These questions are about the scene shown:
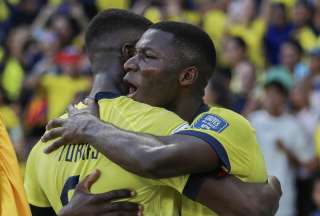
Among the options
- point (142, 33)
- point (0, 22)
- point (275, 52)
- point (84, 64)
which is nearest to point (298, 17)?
point (275, 52)

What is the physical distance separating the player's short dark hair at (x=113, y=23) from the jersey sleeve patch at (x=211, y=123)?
0.74 m

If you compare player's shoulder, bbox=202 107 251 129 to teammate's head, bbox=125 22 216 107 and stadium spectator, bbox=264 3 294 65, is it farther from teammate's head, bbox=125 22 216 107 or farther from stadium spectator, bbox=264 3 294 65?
stadium spectator, bbox=264 3 294 65

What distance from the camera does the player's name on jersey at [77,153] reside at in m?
4.24

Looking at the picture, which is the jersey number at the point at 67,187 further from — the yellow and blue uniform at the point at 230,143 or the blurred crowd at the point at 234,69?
the blurred crowd at the point at 234,69

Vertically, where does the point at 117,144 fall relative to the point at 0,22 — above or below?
above

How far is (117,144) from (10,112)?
7.56 meters

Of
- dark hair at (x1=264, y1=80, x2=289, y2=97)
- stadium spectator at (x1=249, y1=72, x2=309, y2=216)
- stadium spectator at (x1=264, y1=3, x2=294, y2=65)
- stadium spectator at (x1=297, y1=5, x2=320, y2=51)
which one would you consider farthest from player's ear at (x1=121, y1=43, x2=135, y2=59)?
stadium spectator at (x1=264, y1=3, x2=294, y2=65)

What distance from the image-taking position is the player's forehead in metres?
4.29

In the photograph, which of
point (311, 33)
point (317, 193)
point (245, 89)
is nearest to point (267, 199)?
point (317, 193)

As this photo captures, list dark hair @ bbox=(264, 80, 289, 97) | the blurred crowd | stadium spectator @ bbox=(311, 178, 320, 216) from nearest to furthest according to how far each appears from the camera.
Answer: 1. stadium spectator @ bbox=(311, 178, 320, 216)
2. the blurred crowd
3. dark hair @ bbox=(264, 80, 289, 97)

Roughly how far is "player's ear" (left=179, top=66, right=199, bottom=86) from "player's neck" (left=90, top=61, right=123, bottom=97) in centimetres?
39

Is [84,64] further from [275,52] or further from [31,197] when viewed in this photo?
[31,197]

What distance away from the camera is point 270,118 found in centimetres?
915

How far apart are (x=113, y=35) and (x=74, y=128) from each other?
2.18 feet
